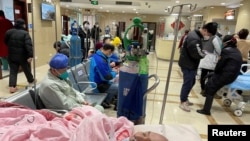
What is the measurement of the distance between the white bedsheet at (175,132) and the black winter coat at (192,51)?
1.97 metres

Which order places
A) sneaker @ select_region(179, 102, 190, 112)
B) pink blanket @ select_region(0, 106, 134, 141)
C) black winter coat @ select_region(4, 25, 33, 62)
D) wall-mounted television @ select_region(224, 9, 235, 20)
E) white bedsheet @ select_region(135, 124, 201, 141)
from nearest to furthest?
pink blanket @ select_region(0, 106, 134, 141)
white bedsheet @ select_region(135, 124, 201, 141)
sneaker @ select_region(179, 102, 190, 112)
black winter coat @ select_region(4, 25, 33, 62)
wall-mounted television @ select_region(224, 9, 235, 20)

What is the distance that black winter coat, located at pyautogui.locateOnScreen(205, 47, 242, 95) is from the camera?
3.19 metres

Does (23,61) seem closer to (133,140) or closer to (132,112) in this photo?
(132,112)

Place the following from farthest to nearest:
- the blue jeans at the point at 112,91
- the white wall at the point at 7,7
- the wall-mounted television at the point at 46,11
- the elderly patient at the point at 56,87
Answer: the wall-mounted television at the point at 46,11
the white wall at the point at 7,7
the blue jeans at the point at 112,91
the elderly patient at the point at 56,87

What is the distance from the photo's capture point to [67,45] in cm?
507

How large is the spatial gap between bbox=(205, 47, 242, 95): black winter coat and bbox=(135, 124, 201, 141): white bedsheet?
208cm

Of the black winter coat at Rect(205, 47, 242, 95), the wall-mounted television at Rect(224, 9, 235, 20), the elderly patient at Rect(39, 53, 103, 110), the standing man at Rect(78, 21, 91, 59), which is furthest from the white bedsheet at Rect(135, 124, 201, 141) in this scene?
the wall-mounted television at Rect(224, 9, 235, 20)

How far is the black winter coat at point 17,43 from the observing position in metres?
3.96

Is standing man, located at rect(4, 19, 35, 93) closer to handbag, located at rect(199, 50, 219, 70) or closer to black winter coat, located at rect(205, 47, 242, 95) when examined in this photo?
black winter coat, located at rect(205, 47, 242, 95)

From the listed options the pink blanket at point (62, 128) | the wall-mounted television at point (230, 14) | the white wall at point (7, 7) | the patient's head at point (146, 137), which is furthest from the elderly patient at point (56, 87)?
the wall-mounted television at point (230, 14)

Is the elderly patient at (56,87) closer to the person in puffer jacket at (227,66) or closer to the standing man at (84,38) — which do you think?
the person in puffer jacket at (227,66)

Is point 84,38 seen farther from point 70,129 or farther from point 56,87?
point 70,129

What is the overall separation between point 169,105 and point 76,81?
5.90 ft

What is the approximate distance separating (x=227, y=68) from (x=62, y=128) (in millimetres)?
2791
